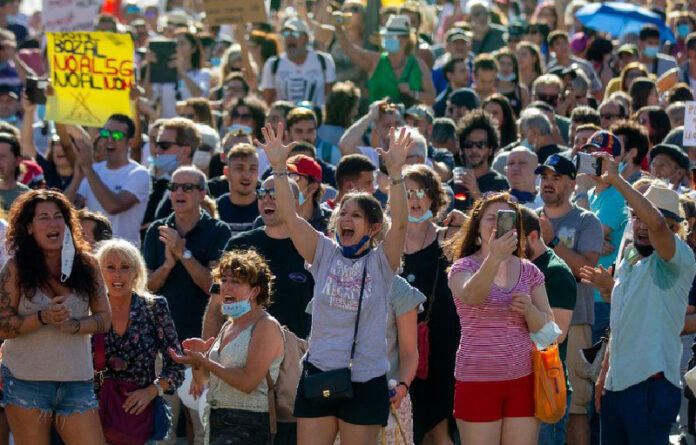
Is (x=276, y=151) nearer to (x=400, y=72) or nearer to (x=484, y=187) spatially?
(x=484, y=187)

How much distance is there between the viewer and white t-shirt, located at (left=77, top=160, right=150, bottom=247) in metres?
10.5

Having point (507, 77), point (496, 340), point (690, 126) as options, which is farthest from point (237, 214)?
point (507, 77)

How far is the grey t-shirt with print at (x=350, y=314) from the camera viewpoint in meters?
6.97

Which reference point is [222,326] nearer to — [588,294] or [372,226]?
[372,226]

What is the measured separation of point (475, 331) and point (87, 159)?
457cm

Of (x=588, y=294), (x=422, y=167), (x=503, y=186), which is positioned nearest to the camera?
(x=422, y=167)

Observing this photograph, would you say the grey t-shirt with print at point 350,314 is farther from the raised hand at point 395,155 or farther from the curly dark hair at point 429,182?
the curly dark hair at point 429,182

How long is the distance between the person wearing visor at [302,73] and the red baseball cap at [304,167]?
18.6 feet

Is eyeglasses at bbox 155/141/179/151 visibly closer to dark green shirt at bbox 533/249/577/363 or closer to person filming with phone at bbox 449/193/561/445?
dark green shirt at bbox 533/249/577/363

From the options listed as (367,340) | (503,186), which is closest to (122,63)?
(503,186)

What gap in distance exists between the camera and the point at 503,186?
987 cm

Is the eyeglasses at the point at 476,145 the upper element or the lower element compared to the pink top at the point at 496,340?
upper

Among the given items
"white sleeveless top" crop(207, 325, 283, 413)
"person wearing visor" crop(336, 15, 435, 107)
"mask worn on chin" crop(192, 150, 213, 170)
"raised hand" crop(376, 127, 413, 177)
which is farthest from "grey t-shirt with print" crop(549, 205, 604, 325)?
"person wearing visor" crop(336, 15, 435, 107)

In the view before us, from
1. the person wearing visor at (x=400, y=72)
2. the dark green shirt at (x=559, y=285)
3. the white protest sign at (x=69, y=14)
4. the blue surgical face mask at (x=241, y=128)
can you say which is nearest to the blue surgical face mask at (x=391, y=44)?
the person wearing visor at (x=400, y=72)
